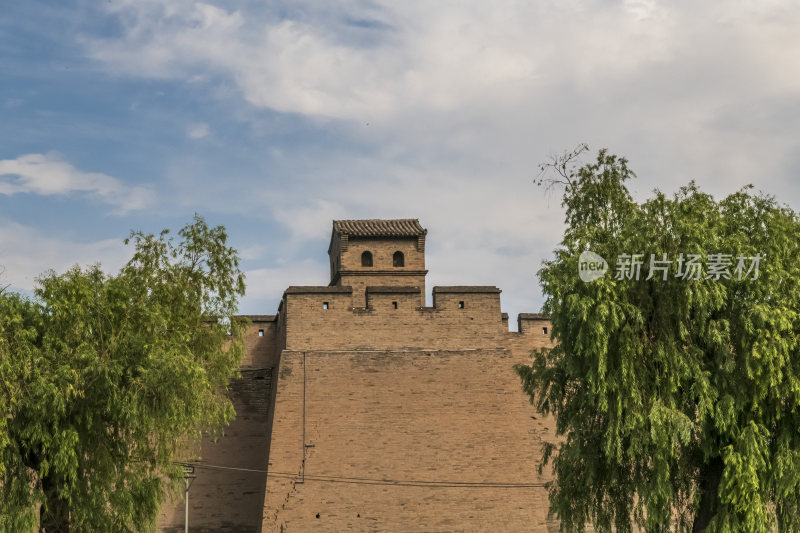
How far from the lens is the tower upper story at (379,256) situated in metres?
24.4

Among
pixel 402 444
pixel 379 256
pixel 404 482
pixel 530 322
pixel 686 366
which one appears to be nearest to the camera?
pixel 686 366

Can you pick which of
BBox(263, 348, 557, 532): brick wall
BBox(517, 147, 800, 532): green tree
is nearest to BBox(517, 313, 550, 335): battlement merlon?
BBox(263, 348, 557, 532): brick wall

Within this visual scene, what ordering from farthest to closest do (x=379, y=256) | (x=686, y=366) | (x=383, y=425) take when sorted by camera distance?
(x=379, y=256)
(x=383, y=425)
(x=686, y=366)

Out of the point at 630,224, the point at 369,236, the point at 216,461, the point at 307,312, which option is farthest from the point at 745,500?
the point at 369,236

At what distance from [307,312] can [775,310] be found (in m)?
9.83

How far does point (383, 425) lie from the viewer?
58.1ft

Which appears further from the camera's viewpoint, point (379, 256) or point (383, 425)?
point (379, 256)

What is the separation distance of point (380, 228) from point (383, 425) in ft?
27.0

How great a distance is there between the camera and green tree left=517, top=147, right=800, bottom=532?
1114 centimetres

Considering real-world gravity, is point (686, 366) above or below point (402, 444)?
above

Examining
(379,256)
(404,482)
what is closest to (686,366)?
(404,482)

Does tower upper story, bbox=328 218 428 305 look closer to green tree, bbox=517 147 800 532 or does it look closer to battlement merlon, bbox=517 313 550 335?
battlement merlon, bbox=517 313 550 335

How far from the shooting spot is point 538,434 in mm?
19141

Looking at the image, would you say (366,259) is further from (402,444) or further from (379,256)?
(402,444)
